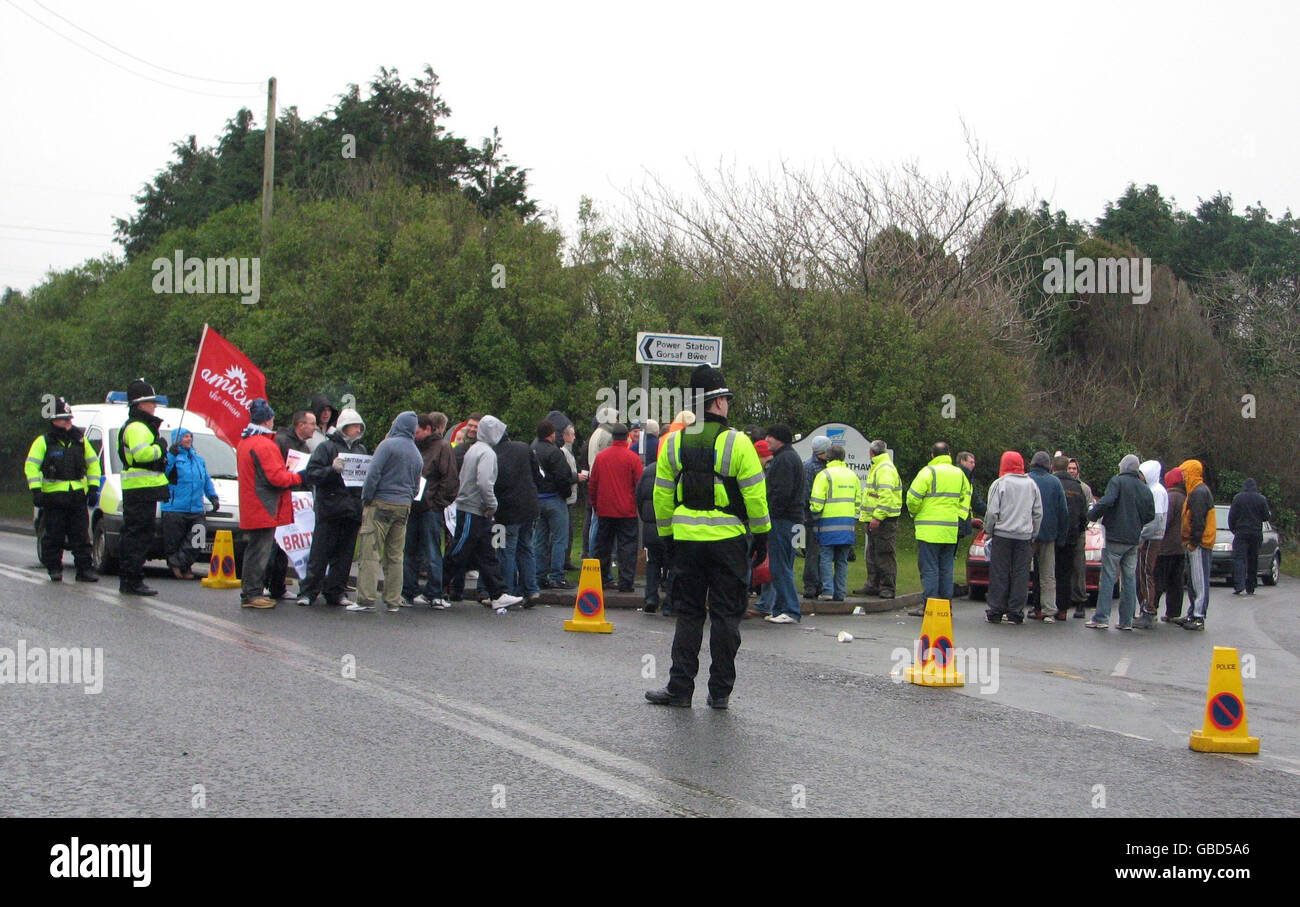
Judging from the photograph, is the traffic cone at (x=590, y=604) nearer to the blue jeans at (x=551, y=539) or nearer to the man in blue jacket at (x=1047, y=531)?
the blue jeans at (x=551, y=539)

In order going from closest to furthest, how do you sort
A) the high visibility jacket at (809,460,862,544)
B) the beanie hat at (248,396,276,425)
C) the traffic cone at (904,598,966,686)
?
1. the traffic cone at (904,598,966,686)
2. the beanie hat at (248,396,276,425)
3. the high visibility jacket at (809,460,862,544)

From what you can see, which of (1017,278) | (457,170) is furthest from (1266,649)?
(457,170)

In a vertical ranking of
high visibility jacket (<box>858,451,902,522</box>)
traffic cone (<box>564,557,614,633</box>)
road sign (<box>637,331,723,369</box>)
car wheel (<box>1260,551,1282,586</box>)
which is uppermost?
road sign (<box>637,331,723,369</box>)

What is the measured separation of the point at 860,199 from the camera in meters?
34.2

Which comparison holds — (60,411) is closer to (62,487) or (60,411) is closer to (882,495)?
(62,487)

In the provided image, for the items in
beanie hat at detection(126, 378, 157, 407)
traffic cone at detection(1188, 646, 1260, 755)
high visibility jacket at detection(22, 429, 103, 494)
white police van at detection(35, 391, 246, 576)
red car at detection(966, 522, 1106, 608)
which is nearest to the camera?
traffic cone at detection(1188, 646, 1260, 755)

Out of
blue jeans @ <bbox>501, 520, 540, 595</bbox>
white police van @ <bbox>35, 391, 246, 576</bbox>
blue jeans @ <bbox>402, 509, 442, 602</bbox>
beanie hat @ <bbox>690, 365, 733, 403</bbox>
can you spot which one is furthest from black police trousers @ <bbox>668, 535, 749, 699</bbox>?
white police van @ <bbox>35, 391, 246, 576</bbox>

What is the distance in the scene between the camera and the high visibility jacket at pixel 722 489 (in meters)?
8.21

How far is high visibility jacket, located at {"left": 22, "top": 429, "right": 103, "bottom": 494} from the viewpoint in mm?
13945

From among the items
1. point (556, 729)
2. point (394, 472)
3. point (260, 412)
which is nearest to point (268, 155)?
point (260, 412)

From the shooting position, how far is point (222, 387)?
17.5 metres

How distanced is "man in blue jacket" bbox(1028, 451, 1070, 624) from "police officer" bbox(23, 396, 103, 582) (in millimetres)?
11075

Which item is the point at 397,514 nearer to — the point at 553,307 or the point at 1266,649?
the point at 1266,649

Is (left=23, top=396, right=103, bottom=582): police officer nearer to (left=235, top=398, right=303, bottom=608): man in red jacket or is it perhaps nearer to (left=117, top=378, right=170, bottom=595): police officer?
(left=117, top=378, right=170, bottom=595): police officer
